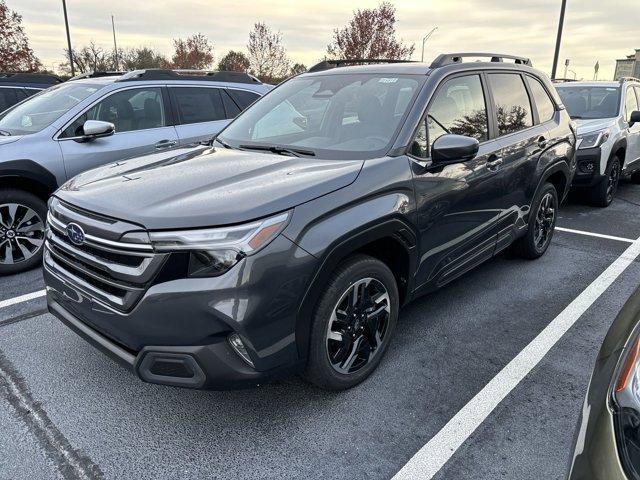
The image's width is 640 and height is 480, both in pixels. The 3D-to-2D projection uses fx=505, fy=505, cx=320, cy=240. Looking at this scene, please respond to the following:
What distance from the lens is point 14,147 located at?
450 cm

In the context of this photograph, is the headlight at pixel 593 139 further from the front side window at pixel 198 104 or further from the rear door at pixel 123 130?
the rear door at pixel 123 130

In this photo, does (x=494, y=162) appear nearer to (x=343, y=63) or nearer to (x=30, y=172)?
(x=343, y=63)

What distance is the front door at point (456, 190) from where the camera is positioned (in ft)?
10.2

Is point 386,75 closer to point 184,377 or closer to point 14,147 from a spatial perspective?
point 184,377

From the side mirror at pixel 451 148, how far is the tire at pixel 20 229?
364 centimetres

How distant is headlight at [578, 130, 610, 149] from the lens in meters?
6.84

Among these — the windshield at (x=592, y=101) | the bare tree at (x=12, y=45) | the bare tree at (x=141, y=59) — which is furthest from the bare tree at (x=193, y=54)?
the windshield at (x=592, y=101)

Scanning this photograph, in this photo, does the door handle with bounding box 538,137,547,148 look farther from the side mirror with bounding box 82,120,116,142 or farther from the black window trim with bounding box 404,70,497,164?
the side mirror with bounding box 82,120,116,142

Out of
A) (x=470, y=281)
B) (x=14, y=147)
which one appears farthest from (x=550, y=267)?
(x=14, y=147)

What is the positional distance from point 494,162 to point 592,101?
5.45 metres

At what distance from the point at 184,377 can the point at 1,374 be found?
5.04ft

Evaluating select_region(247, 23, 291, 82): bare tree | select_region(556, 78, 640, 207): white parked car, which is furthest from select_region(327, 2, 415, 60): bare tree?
select_region(556, 78, 640, 207): white parked car

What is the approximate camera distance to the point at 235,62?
39.0 metres

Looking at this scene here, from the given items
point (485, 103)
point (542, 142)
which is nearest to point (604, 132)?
point (542, 142)
